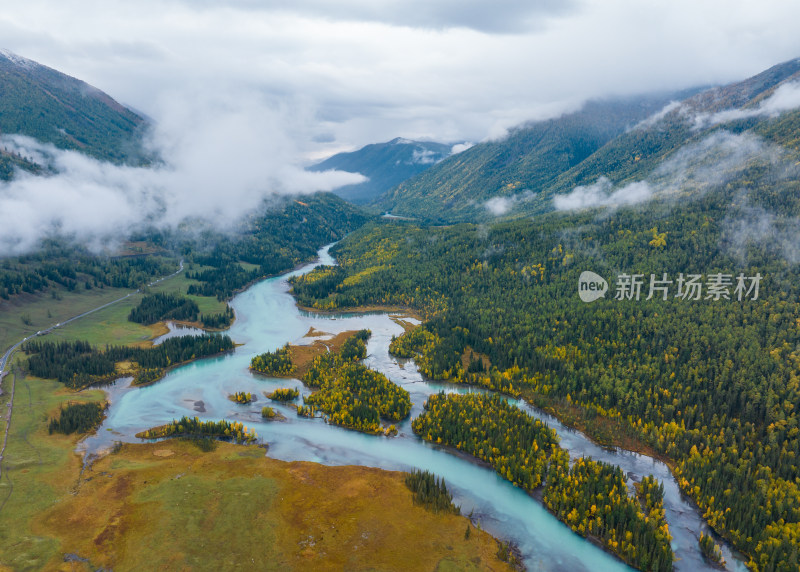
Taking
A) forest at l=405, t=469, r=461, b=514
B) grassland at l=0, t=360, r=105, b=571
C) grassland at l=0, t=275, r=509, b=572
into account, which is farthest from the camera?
forest at l=405, t=469, r=461, b=514

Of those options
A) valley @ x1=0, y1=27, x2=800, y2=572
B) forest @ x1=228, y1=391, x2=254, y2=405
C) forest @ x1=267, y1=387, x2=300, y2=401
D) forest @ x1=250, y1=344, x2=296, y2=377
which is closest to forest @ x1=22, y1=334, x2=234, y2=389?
valley @ x1=0, y1=27, x2=800, y2=572

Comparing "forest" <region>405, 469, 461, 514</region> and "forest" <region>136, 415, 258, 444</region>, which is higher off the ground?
"forest" <region>136, 415, 258, 444</region>

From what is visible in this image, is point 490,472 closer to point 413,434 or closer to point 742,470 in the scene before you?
point 413,434

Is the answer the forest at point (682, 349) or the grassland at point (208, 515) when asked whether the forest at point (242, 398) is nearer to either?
the grassland at point (208, 515)

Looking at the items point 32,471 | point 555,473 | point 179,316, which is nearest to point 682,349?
point 555,473

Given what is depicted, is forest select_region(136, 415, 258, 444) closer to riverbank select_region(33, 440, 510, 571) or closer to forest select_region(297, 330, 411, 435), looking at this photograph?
riverbank select_region(33, 440, 510, 571)

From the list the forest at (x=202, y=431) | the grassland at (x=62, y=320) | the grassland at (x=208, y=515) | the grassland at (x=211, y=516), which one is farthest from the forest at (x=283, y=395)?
the grassland at (x=62, y=320)
